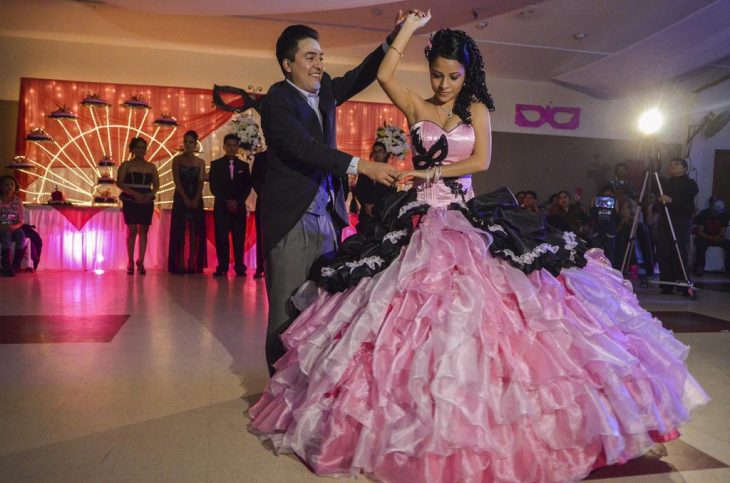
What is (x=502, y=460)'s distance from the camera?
1.91 metres

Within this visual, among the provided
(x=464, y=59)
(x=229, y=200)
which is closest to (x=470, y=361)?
(x=464, y=59)

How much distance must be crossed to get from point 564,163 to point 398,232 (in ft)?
32.7

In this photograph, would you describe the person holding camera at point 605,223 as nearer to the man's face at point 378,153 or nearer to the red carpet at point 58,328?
the man's face at point 378,153

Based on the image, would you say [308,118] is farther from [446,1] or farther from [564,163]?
[564,163]

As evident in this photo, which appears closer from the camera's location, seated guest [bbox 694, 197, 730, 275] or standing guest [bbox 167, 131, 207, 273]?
standing guest [bbox 167, 131, 207, 273]

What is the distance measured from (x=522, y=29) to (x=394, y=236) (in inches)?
277

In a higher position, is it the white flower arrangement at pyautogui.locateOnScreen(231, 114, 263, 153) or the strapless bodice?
the white flower arrangement at pyautogui.locateOnScreen(231, 114, 263, 153)

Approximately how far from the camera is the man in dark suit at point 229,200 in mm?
7625

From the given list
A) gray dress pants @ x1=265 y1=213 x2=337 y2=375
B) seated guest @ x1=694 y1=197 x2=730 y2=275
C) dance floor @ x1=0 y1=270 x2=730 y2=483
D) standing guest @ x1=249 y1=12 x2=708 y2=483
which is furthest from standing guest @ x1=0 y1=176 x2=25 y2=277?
seated guest @ x1=694 y1=197 x2=730 y2=275

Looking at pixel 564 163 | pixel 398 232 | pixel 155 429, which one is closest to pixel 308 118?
pixel 398 232

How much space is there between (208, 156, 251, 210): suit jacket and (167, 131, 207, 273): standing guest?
277 millimetres

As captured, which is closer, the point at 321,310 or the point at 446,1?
the point at 321,310

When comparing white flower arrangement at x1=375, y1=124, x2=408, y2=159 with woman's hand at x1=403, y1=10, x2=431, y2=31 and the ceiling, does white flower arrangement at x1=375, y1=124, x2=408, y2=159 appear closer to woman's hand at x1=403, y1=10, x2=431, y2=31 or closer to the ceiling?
the ceiling

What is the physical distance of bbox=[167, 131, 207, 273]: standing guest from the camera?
25.4ft
